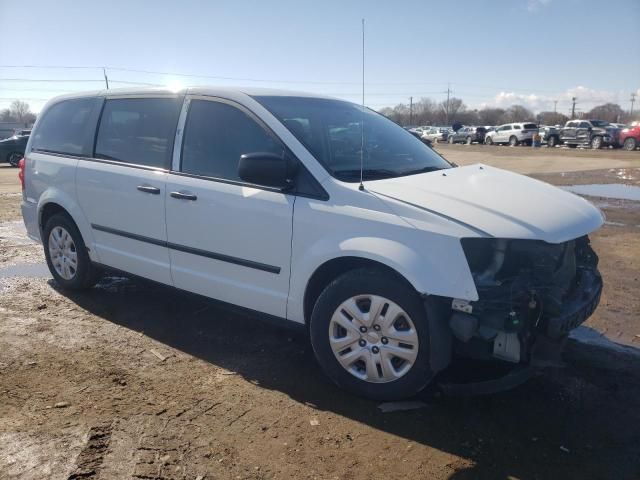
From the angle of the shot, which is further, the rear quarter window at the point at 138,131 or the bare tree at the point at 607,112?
the bare tree at the point at 607,112

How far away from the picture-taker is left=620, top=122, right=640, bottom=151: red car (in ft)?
95.9

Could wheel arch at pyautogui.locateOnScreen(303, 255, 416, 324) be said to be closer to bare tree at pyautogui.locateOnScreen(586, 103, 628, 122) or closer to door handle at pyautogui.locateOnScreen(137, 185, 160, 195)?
door handle at pyautogui.locateOnScreen(137, 185, 160, 195)

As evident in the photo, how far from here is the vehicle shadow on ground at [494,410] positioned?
104 inches

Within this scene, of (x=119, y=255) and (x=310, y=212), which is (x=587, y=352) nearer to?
(x=310, y=212)

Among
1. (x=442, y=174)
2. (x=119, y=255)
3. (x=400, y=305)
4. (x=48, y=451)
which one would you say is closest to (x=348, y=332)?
(x=400, y=305)

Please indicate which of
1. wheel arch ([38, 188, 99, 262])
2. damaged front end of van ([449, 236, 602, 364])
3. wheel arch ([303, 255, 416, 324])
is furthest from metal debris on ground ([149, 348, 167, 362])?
damaged front end of van ([449, 236, 602, 364])

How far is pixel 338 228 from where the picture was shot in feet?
10.5

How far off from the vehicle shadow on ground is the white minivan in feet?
0.73

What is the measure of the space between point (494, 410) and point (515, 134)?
1648 inches

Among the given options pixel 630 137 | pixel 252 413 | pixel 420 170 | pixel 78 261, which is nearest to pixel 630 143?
pixel 630 137

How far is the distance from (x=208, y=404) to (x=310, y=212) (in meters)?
1.31

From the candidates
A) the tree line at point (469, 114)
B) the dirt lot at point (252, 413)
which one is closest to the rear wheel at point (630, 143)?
the dirt lot at point (252, 413)

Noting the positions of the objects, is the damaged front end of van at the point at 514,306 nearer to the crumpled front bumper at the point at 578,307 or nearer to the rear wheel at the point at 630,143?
the crumpled front bumper at the point at 578,307

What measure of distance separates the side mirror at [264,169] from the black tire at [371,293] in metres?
0.74
